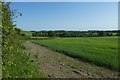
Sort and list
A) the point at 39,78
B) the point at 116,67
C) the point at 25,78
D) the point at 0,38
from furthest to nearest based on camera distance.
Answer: the point at 116,67 < the point at 39,78 < the point at 25,78 < the point at 0,38

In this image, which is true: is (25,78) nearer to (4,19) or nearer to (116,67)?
(4,19)

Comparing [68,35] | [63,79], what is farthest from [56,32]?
[63,79]

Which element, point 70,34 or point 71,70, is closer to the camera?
point 71,70

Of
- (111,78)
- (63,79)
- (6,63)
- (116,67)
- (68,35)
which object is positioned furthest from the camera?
(68,35)

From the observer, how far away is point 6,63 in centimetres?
706

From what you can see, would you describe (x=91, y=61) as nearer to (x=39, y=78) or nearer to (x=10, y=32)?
(x=39, y=78)

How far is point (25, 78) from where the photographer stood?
9148 millimetres

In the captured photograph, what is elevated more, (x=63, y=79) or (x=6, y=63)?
(x=6, y=63)

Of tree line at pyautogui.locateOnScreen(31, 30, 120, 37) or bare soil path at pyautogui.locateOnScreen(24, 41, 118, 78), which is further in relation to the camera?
tree line at pyautogui.locateOnScreen(31, 30, 120, 37)

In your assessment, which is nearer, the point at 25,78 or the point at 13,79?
the point at 13,79

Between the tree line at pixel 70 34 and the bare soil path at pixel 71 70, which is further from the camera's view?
the tree line at pixel 70 34

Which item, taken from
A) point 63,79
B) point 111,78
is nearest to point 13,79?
point 63,79

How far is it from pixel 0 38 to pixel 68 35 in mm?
138698

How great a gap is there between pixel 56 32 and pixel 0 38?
142369mm
